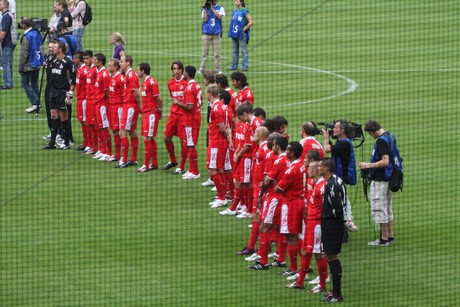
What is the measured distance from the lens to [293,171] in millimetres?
14656

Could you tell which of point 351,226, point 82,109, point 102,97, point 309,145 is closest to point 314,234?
point 309,145

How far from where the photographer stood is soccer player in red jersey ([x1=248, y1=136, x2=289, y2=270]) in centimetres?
1488

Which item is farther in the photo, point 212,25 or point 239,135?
point 212,25

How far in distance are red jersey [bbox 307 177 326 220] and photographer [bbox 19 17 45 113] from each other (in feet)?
36.5

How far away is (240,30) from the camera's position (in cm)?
2783

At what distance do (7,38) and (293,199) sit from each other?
12.9m

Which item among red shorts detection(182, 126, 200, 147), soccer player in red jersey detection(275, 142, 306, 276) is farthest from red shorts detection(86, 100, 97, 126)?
soccer player in red jersey detection(275, 142, 306, 276)

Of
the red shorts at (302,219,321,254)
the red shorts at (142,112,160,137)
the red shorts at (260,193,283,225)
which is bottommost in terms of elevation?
the red shorts at (302,219,321,254)

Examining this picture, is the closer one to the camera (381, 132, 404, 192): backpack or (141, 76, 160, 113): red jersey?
(381, 132, 404, 192): backpack

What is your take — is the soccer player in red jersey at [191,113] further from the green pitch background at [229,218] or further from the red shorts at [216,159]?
the red shorts at [216,159]

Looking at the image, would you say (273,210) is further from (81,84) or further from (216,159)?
(81,84)

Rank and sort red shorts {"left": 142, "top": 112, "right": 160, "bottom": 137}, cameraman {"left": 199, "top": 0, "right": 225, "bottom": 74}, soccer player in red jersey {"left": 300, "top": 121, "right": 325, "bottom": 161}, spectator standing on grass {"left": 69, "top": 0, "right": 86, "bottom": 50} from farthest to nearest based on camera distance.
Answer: cameraman {"left": 199, "top": 0, "right": 225, "bottom": 74} < spectator standing on grass {"left": 69, "top": 0, "right": 86, "bottom": 50} < red shorts {"left": 142, "top": 112, "right": 160, "bottom": 137} < soccer player in red jersey {"left": 300, "top": 121, "right": 325, "bottom": 161}

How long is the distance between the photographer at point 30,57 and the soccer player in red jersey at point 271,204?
33.1 feet

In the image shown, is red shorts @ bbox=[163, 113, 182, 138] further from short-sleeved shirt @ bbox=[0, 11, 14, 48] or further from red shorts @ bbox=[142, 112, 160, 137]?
short-sleeved shirt @ bbox=[0, 11, 14, 48]
